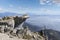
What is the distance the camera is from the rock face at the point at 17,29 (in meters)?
6.88

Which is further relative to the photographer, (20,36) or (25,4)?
(25,4)

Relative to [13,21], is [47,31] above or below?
below

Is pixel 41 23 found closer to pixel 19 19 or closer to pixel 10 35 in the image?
pixel 19 19

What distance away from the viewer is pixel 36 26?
7.25m

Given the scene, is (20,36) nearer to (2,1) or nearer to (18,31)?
(18,31)

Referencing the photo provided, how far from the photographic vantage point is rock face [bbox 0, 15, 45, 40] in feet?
22.6

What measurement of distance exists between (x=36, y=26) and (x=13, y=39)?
3.79ft

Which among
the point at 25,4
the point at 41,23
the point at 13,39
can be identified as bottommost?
the point at 13,39

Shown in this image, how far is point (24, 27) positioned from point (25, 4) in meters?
0.94

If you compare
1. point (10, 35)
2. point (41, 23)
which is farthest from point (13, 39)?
point (41, 23)

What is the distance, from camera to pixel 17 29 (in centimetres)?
718

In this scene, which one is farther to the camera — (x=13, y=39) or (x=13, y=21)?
(x=13, y=21)

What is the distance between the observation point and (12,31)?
699cm

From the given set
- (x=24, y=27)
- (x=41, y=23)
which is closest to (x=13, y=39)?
(x=24, y=27)
